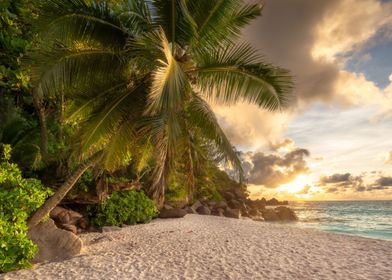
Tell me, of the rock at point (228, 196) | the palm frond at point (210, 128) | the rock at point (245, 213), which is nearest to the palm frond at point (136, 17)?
the palm frond at point (210, 128)

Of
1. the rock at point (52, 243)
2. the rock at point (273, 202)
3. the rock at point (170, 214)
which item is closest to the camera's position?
the rock at point (52, 243)

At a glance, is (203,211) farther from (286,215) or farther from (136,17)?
(136,17)

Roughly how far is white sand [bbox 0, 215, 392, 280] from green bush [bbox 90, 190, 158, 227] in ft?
10.4

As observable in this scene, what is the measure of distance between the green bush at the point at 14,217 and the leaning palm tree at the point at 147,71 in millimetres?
1546

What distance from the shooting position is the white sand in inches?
262

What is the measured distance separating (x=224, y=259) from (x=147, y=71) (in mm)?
5297

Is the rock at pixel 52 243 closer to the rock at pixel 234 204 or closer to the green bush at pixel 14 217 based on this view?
the green bush at pixel 14 217

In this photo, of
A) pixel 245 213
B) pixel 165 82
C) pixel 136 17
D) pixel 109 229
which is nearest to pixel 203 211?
pixel 245 213

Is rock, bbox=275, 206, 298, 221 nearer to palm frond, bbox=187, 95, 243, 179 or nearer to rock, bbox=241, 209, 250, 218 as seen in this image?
rock, bbox=241, 209, 250, 218

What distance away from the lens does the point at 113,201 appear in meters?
15.4

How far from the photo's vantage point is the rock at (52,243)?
26.8 feet

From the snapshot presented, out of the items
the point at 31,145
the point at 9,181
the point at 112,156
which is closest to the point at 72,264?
the point at 9,181

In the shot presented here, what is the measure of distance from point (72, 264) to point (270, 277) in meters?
4.24

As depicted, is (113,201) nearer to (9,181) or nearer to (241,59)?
(9,181)
